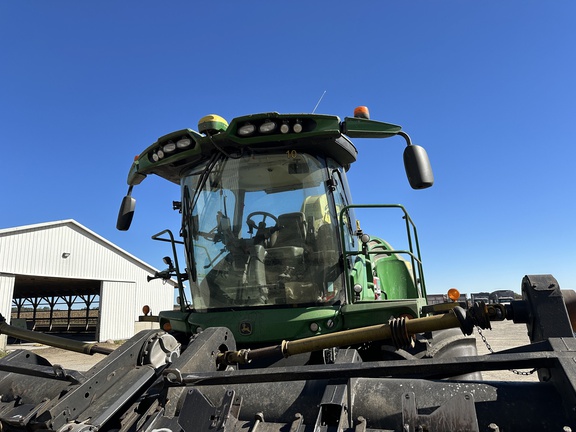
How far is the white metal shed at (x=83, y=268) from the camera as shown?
781 inches

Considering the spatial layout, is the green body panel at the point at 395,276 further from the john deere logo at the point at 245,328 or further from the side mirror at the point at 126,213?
the side mirror at the point at 126,213

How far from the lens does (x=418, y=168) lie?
139 inches

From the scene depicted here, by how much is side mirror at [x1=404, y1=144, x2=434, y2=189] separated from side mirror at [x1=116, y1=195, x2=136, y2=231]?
3102 millimetres

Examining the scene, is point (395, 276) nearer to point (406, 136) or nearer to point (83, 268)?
point (406, 136)

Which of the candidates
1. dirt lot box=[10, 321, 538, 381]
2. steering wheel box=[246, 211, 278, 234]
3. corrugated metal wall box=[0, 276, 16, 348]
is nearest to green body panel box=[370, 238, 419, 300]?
steering wheel box=[246, 211, 278, 234]

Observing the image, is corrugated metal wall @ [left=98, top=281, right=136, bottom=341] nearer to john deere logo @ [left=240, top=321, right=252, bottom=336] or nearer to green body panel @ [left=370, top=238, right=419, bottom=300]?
green body panel @ [left=370, top=238, right=419, bottom=300]

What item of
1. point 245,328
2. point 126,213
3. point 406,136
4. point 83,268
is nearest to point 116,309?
point 83,268

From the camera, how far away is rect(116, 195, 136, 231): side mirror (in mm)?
4904

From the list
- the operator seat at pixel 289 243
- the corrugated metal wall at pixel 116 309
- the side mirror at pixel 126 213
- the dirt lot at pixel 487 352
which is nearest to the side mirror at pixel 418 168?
the operator seat at pixel 289 243

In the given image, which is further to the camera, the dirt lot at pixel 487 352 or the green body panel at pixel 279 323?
the dirt lot at pixel 487 352

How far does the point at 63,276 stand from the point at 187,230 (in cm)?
2075

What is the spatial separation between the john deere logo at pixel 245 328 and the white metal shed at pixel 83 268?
1934 centimetres

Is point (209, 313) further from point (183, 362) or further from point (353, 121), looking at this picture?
point (353, 121)

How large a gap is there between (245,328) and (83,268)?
22.1m
